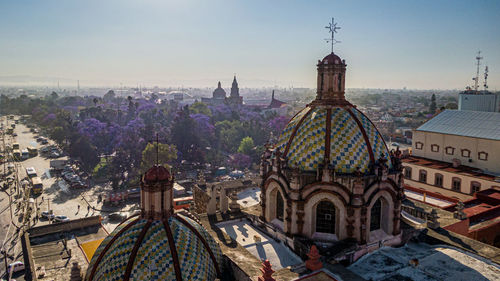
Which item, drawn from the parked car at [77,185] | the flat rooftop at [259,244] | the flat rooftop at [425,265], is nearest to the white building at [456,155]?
the flat rooftop at [425,265]

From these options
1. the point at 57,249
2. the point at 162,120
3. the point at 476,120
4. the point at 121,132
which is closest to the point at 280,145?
the point at 57,249

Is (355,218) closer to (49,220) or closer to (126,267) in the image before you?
(126,267)

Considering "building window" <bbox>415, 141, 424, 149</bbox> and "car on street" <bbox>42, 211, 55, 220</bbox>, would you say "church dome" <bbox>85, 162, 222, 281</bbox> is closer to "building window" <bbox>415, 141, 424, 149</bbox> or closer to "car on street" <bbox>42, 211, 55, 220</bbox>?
"car on street" <bbox>42, 211, 55, 220</bbox>

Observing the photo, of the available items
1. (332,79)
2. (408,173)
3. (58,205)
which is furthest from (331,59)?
(58,205)

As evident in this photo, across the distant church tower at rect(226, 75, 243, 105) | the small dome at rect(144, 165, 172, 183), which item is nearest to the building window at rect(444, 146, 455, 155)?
the small dome at rect(144, 165, 172, 183)

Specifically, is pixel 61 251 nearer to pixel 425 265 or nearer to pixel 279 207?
pixel 279 207

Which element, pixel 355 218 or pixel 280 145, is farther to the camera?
pixel 280 145

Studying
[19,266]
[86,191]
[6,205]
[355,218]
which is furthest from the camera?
[86,191]

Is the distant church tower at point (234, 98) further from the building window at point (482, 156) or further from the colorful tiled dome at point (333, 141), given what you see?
the colorful tiled dome at point (333, 141)
